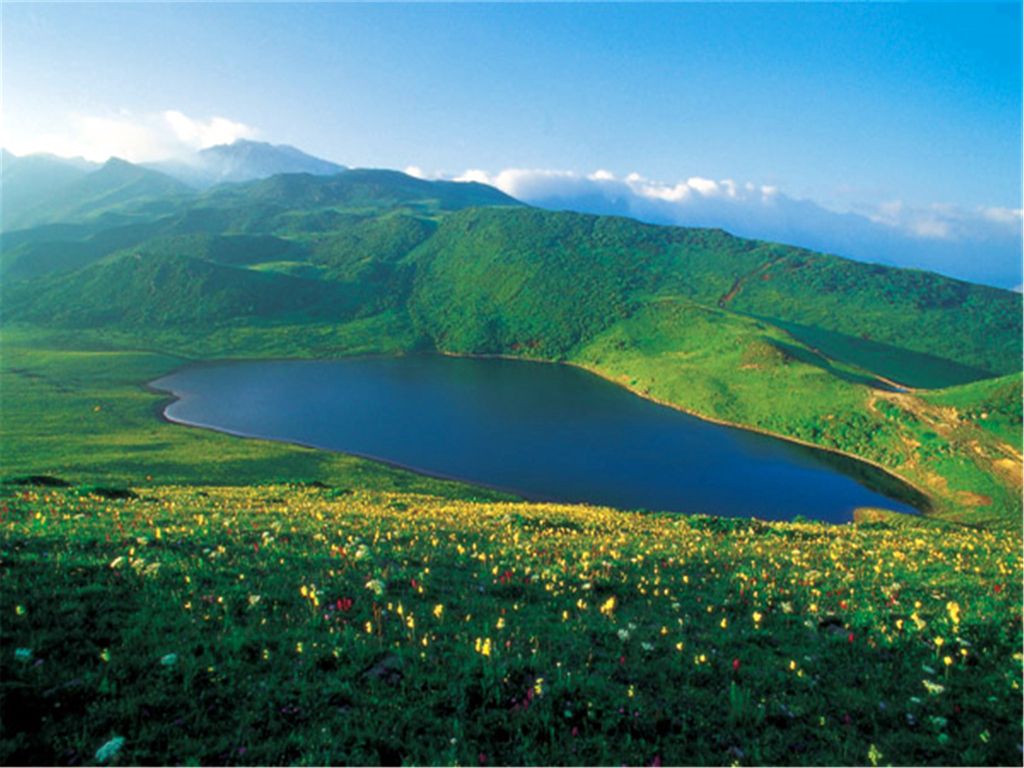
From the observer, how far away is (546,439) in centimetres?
8444

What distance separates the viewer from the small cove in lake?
6588cm

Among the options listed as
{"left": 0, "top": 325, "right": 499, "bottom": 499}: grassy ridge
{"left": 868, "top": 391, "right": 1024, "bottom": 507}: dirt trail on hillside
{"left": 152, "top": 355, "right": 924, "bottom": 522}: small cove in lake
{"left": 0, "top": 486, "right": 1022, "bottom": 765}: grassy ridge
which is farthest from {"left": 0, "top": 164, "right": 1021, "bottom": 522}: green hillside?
{"left": 0, "top": 486, "right": 1022, "bottom": 765}: grassy ridge

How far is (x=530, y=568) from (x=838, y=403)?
99386mm

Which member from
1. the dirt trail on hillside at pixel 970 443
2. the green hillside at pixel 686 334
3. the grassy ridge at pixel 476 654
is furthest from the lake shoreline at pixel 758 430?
the grassy ridge at pixel 476 654

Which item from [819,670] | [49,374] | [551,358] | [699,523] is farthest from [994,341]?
[49,374]

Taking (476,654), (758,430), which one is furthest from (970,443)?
(476,654)

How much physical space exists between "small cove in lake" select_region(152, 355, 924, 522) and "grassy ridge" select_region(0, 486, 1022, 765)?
4843 cm

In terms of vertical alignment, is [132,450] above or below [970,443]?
below

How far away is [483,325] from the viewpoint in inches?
7279

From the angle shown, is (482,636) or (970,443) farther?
(970,443)

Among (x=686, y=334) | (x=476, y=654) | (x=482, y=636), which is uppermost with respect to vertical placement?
(x=686, y=334)

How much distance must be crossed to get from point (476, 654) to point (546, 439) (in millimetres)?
76136

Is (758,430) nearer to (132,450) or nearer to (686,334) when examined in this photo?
(686,334)

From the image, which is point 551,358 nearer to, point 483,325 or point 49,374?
point 483,325
